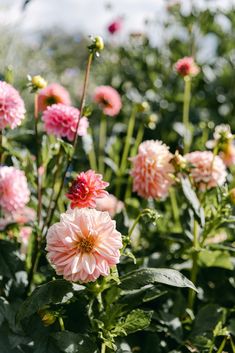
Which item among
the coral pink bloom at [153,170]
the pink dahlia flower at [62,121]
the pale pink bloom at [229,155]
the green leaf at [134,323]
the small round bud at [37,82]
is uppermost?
the small round bud at [37,82]

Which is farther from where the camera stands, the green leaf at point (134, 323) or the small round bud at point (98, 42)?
the small round bud at point (98, 42)

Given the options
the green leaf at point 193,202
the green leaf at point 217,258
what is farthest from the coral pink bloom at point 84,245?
the green leaf at point 217,258

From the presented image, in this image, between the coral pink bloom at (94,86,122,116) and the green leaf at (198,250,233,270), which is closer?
the green leaf at (198,250,233,270)

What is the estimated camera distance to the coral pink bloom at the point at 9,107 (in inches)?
60.5

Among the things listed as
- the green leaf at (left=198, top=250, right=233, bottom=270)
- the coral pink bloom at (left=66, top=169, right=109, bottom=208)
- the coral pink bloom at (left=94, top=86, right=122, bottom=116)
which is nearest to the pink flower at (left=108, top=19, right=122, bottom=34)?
the coral pink bloom at (left=94, top=86, right=122, bottom=116)

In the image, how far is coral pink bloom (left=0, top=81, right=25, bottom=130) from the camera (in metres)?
1.54

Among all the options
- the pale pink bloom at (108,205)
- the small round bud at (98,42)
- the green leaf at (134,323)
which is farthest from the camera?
the pale pink bloom at (108,205)

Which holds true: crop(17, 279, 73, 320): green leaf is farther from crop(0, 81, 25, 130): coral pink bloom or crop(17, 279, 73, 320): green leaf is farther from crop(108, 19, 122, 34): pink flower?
crop(108, 19, 122, 34): pink flower

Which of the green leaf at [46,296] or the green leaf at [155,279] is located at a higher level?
the green leaf at [155,279]

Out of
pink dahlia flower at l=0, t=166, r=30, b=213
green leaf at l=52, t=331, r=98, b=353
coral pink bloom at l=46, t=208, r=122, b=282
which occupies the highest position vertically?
pink dahlia flower at l=0, t=166, r=30, b=213

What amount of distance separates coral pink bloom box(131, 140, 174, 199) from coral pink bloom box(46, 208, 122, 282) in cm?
47

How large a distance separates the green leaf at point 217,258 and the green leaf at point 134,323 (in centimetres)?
55

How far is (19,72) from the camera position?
4.64 metres

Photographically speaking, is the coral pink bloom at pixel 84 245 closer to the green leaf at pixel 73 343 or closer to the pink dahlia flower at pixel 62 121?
the green leaf at pixel 73 343
